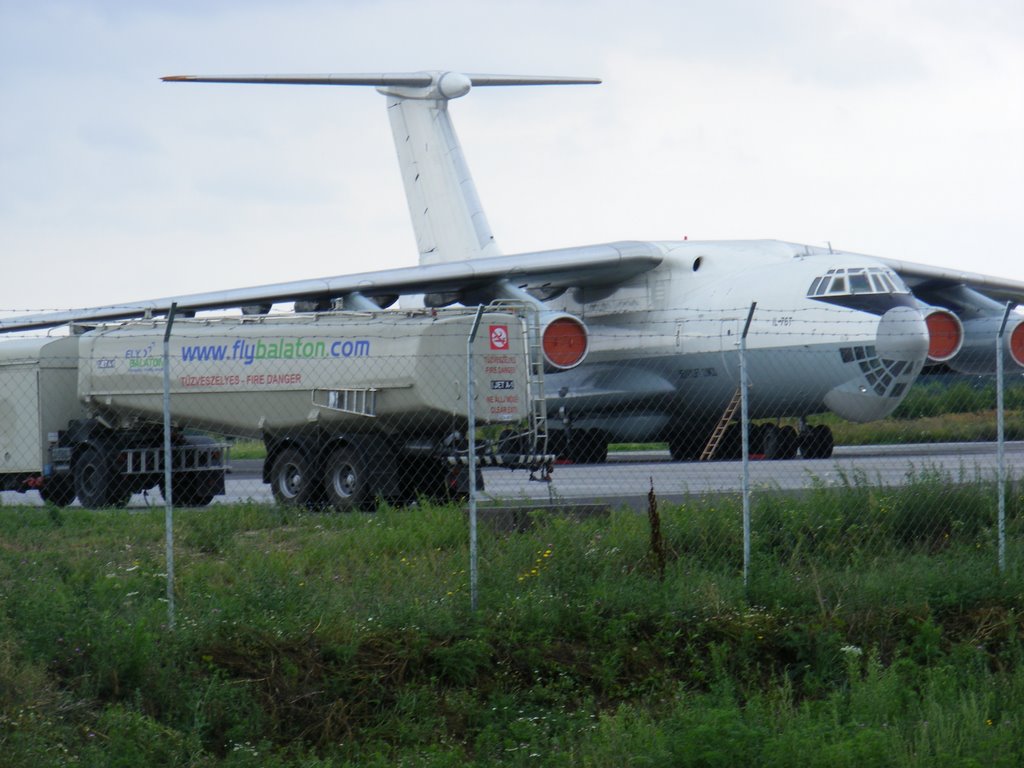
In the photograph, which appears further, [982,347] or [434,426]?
[982,347]

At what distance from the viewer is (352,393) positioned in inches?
513

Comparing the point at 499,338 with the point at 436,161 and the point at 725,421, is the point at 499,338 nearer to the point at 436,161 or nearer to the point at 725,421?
the point at 725,421

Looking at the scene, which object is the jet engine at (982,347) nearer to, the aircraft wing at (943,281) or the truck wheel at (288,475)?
the aircraft wing at (943,281)

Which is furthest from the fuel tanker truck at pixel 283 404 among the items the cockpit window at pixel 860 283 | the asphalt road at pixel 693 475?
the cockpit window at pixel 860 283

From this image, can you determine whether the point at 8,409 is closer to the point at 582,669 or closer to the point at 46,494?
the point at 46,494

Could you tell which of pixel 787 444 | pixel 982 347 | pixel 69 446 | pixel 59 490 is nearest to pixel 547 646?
pixel 69 446

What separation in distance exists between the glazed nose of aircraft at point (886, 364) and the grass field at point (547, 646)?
344 inches

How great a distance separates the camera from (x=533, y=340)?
1527 centimetres

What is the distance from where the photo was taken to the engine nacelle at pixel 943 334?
65.1 feet

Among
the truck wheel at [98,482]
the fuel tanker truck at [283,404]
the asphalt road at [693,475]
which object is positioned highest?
the fuel tanker truck at [283,404]

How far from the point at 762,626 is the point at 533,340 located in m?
7.96

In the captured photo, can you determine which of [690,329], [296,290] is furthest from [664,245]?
[296,290]

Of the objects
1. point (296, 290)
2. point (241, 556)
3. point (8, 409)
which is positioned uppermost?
point (296, 290)

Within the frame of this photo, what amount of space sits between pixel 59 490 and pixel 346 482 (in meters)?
4.21
